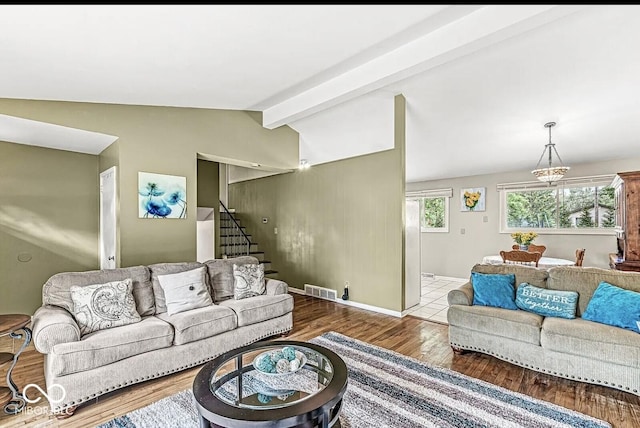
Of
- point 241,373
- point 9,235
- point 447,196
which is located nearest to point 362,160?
point 447,196

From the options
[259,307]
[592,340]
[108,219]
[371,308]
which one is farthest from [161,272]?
[592,340]

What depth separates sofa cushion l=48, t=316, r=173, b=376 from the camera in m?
2.26

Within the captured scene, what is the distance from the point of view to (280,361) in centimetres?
215

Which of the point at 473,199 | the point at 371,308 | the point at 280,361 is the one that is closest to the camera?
the point at 280,361

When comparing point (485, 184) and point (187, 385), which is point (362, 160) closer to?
point (485, 184)

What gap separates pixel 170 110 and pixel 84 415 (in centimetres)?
340

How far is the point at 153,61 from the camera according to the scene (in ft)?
8.70

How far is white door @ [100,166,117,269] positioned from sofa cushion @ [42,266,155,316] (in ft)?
2.94

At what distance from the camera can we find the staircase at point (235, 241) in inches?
263

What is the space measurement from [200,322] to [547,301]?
128 inches

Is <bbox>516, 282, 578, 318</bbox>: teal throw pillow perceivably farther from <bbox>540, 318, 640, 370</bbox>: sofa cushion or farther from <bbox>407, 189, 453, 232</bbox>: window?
<bbox>407, 189, 453, 232</bbox>: window

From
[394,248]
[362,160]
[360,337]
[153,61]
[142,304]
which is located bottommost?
[360,337]

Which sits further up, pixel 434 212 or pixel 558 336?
pixel 434 212

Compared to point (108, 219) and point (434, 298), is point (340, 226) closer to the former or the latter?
point (434, 298)
